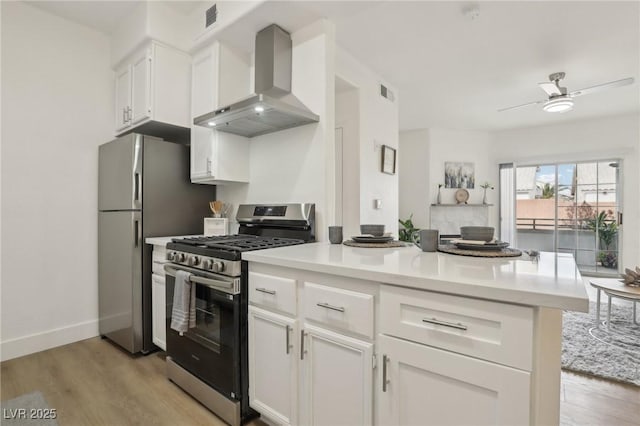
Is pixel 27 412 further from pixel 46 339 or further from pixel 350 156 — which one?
pixel 350 156

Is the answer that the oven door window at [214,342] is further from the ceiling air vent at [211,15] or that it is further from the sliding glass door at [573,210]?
the sliding glass door at [573,210]

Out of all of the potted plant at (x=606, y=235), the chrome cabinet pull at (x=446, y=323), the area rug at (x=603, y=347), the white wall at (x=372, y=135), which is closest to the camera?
the chrome cabinet pull at (x=446, y=323)

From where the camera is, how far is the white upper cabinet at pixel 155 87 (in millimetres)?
2641

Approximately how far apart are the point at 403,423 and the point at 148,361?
82.6 inches

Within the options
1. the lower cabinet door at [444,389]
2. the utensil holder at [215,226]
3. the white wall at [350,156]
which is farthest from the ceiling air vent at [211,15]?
the lower cabinet door at [444,389]

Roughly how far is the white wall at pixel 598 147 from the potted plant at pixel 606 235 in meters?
0.20

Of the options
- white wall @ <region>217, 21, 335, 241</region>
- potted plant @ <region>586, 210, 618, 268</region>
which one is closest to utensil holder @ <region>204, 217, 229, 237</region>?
white wall @ <region>217, 21, 335, 241</region>

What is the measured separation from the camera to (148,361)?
237 cm

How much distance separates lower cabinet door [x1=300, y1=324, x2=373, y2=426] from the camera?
3.89 feet

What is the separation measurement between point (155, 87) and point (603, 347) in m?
4.41

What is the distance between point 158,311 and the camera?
2.38 metres

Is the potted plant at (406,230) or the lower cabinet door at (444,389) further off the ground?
the potted plant at (406,230)

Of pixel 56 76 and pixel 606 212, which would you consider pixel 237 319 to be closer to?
pixel 56 76

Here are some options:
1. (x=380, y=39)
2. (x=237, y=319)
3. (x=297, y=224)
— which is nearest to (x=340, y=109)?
(x=380, y=39)
